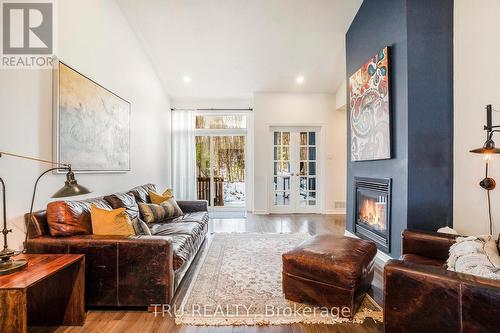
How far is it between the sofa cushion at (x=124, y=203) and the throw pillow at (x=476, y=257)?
285cm

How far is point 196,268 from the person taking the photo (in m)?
2.79

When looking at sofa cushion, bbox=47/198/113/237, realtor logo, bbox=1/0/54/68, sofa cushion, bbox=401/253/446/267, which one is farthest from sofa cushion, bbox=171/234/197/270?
realtor logo, bbox=1/0/54/68

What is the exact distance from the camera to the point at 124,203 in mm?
2949

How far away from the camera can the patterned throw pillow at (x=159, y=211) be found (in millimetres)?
3172

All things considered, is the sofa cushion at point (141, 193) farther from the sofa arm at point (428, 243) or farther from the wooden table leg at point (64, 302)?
the sofa arm at point (428, 243)

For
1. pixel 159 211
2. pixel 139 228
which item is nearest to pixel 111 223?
pixel 139 228

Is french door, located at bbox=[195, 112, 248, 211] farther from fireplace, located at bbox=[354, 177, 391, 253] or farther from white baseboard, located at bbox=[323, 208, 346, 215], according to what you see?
fireplace, located at bbox=[354, 177, 391, 253]

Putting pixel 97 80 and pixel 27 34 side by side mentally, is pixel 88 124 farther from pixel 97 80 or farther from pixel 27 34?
pixel 27 34

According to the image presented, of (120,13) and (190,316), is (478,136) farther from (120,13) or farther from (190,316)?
(120,13)

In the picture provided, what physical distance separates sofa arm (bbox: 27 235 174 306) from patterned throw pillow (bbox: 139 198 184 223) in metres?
1.20

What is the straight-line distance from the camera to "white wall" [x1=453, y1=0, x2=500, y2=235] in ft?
7.36

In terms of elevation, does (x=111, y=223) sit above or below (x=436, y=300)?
above

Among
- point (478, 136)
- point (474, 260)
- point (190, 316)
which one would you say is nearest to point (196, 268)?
point (190, 316)

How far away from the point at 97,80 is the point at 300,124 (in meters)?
4.20
